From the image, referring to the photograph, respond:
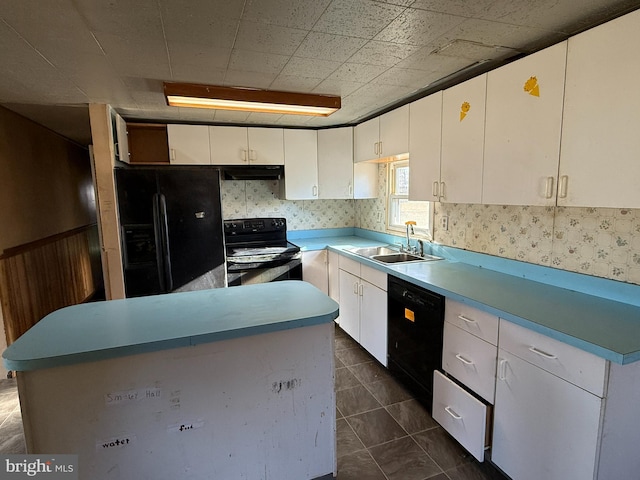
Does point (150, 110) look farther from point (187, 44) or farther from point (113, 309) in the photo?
point (113, 309)

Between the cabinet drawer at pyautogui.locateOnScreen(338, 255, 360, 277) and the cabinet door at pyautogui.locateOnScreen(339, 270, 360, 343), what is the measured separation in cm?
4

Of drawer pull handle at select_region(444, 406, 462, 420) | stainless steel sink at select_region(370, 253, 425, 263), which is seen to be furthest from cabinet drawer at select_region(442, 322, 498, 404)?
stainless steel sink at select_region(370, 253, 425, 263)

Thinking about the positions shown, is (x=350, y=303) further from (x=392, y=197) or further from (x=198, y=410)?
(x=198, y=410)

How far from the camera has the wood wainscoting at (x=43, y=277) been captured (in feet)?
9.19

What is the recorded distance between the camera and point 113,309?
5.08ft

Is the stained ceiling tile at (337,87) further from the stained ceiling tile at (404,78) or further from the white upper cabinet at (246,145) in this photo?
the white upper cabinet at (246,145)

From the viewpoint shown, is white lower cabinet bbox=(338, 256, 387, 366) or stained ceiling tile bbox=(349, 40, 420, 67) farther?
white lower cabinet bbox=(338, 256, 387, 366)

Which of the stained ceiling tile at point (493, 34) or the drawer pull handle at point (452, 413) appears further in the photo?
the drawer pull handle at point (452, 413)

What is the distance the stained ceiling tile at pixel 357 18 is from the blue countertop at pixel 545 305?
1.38 metres

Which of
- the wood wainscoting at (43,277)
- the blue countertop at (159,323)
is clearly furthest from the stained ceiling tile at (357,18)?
the wood wainscoting at (43,277)

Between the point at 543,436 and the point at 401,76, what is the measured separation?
83.2 inches

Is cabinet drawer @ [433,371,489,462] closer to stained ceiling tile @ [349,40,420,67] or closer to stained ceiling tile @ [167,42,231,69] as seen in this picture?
stained ceiling tile @ [349,40,420,67]

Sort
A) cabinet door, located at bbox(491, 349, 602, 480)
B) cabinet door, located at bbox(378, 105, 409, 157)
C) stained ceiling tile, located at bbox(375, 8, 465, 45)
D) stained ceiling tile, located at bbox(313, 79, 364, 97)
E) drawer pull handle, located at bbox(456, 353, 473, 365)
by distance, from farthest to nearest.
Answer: cabinet door, located at bbox(378, 105, 409, 157), stained ceiling tile, located at bbox(313, 79, 364, 97), drawer pull handle, located at bbox(456, 353, 473, 365), stained ceiling tile, located at bbox(375, 8, 465, 45), cabinet door, located at bbox(491, 349, 602, 480)

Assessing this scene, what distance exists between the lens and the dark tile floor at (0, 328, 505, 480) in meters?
1.78
